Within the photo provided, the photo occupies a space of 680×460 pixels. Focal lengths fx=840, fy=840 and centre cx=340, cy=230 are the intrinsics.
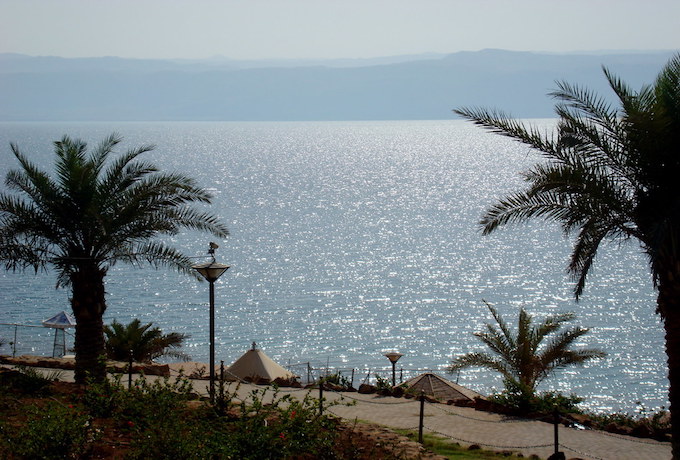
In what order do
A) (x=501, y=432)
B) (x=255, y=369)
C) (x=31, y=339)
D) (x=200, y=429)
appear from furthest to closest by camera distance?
1. (x=31, y=339)
2. (x=255, y=369)
3. (x=501, y=432)
4. (x=200, y=429)

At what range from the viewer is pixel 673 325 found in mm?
11961

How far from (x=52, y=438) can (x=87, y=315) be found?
8059 millimetres

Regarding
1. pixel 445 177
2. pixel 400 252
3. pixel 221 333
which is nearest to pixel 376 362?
pixel 221 333

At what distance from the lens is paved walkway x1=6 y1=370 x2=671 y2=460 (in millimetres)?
14180

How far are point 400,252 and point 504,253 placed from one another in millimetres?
8027

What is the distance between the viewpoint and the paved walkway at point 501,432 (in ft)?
46.5

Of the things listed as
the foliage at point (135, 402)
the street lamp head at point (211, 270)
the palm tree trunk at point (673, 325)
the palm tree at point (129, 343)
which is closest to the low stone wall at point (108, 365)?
the palm tree at point (129, 343)

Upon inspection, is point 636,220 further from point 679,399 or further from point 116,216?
point 116,216

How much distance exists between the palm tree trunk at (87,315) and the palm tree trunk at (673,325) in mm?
10850

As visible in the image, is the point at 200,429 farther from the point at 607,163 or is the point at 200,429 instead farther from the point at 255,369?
the point at 255,369

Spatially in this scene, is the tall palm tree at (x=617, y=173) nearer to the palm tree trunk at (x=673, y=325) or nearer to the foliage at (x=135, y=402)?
the palm tree trunk at (x=673, y=325)

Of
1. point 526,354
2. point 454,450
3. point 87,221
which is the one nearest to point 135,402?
point 454,450

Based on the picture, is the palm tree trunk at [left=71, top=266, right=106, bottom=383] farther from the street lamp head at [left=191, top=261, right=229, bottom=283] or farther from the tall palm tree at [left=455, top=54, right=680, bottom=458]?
the tall palm tree at [left=455, top=54, right=680, bottom=458]

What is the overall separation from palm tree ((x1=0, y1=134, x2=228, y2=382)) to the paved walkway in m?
3.62
